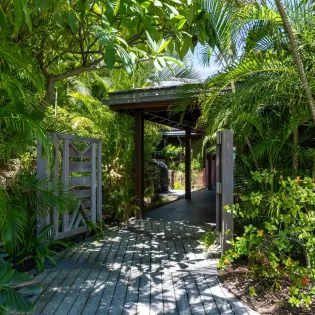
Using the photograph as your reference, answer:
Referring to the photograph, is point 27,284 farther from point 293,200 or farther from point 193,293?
point 293,200

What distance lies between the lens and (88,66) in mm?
4988

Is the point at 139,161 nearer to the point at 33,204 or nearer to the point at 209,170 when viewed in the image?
the point at 33,204

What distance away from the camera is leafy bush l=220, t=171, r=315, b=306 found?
3080 mm

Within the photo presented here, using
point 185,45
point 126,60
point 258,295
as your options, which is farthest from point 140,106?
point 126,60

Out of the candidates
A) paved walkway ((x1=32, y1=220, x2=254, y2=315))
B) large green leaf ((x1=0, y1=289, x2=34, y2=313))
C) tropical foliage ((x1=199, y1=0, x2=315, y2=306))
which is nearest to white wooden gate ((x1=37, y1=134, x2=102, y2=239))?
paved walkway ((x1=32, y1=220, x2=254, y2=315))

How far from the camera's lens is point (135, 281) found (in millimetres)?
4070

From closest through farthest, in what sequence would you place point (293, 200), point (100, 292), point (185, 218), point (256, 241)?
point (293, 200) < point (256, 241) < point (100, 292) < point (185, 218)

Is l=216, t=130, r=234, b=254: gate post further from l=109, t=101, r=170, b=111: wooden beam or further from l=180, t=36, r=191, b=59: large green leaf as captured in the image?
l=109, t=101, r=170, b=111: wooden beam

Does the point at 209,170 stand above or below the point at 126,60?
below

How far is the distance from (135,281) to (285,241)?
1839mm

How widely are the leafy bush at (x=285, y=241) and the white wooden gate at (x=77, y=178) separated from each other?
277cm

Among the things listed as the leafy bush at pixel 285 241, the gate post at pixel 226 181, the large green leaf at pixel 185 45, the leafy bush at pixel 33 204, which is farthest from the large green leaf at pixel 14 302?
the large green leaf at pixel 185 45

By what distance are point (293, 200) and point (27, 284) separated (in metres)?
2.67

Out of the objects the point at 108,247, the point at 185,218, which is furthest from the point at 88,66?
the point at 185,218
